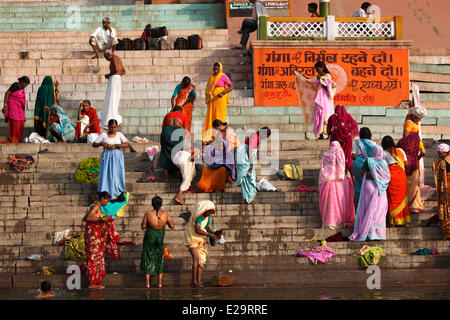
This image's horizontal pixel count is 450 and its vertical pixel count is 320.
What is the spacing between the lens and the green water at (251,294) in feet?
33.9

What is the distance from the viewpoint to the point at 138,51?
18.5 meters

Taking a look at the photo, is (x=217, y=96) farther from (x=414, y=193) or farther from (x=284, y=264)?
(x=284, y=264)

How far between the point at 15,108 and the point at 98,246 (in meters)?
4.92

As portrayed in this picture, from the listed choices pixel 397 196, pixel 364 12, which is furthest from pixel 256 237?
pixel 364 12

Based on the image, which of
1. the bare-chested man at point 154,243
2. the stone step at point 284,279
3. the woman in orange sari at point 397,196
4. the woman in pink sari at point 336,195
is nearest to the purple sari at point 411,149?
the woman in orange sari at point 397,196

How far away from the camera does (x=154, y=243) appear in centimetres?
1136

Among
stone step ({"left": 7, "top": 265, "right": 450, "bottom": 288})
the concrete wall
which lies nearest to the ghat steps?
stone step ({"left": 7, "top": 265, "right": 450, "bottom": 288})

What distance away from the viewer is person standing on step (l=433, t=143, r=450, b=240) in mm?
12305

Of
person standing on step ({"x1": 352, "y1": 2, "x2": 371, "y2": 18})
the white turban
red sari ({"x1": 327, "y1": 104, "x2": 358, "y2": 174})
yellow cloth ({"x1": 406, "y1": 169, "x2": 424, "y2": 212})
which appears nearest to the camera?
yellow cloth ({"x1": 406, "y1": 169, "x2": 424, "y2": 212})

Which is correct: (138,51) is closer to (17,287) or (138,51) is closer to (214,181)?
(214,181)

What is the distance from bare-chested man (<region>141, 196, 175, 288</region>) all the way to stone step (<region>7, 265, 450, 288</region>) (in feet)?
0.67

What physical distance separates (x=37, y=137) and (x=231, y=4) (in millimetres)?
7049

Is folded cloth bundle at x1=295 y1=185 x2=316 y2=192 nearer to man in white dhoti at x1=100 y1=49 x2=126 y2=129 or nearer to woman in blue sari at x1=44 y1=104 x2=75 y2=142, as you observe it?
man in white dhoti at x1=100 y1=49 x2=126 y2=129

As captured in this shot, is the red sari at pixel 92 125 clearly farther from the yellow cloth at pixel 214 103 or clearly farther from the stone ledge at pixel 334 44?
the stone ledge at pixel 334 44
